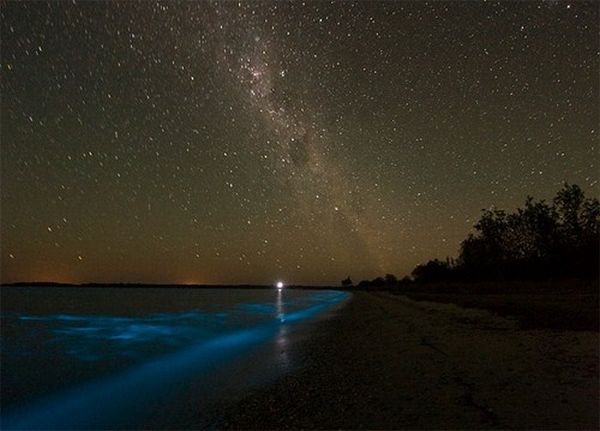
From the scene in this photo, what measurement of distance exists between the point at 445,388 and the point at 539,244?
59.0 metres

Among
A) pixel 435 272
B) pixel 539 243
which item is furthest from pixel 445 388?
pixel 435 272

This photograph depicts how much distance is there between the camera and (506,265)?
58.8 meters

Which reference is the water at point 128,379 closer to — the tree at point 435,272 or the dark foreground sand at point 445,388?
the dark foreground sand at point 445,388

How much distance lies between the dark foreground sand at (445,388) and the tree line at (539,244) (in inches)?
1359

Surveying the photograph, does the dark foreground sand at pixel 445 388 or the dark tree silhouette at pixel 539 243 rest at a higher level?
the dark tree silhouette at pixel 539 243

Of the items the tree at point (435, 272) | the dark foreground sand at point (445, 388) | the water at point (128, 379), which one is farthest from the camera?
the tree at point (435, 272)

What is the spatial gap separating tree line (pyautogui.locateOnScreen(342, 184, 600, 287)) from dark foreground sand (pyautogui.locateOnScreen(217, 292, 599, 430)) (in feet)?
113

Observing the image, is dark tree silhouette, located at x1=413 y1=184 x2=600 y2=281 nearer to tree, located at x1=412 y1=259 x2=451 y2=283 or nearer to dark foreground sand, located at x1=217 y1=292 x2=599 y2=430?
tree, located at x1=412 y1=259 x2=451 y2=283

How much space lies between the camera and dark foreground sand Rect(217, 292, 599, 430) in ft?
17.5

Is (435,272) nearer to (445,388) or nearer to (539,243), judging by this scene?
(539,243)

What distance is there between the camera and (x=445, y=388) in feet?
22.0

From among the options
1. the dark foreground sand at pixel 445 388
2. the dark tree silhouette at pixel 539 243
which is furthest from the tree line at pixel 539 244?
the dark foreground sand at pixel 445 388

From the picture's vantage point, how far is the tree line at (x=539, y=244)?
45.0 m

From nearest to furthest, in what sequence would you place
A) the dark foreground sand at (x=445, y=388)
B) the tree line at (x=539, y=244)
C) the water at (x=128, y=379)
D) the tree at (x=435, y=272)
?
the dark foreground sand at (x=445, y=388), the water at (x=128, y=379), the tree line at (x=539, y=244), the tree at (x=435, y=272)
